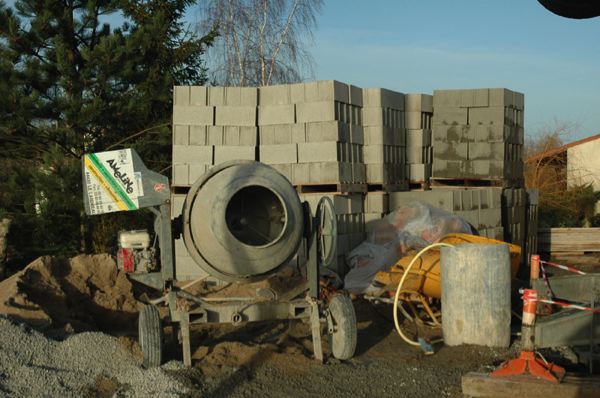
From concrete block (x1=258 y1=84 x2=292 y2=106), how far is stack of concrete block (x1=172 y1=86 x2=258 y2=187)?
0.69 ft

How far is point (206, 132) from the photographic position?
923 centimetres

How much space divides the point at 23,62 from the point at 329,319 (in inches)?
293

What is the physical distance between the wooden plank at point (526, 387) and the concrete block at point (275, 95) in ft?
17.3

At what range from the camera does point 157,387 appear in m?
5.08

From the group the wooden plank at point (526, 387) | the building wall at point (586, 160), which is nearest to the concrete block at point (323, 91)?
the wooden plank at point (526, 387)

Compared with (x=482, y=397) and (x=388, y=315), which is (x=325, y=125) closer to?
(x=388, y=315)

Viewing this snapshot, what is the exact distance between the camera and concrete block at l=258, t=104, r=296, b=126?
30.3ft

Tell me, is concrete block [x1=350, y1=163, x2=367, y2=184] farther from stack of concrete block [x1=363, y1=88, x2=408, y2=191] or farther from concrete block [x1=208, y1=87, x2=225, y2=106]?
concrete block [x1=208, y1=87, x2=225, y2=106]

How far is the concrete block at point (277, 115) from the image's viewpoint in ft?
30.3

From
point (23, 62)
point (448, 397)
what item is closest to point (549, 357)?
point (448, 397)

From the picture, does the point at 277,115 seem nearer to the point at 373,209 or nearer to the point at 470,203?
the point at 373,209

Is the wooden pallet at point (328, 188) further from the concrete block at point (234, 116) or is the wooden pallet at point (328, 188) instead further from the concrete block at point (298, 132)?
the concrete block at point (234, 116)

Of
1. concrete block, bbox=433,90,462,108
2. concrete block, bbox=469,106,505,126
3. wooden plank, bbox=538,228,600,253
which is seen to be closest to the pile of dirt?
concrete block, bbox=433,90,462,108

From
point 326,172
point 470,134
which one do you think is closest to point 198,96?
point 326,172
